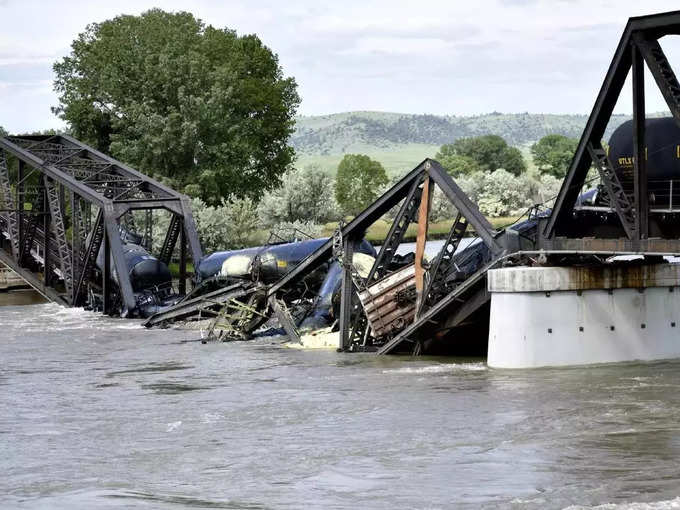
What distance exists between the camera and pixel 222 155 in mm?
87188

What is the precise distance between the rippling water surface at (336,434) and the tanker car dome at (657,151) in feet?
15.7

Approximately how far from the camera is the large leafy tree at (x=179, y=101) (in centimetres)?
8581

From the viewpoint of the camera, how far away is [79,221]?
63.3 m

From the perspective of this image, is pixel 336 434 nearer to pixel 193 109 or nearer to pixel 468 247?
pixel 468 247

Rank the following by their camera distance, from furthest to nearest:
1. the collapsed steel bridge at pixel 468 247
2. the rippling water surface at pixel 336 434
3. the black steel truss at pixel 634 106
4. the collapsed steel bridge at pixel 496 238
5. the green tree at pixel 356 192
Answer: the green tree at pixel 356 192 < the collapsed steel bridge at pixel 468 247 < the collapsed steel bridge at pixel 496 238 < the black steel truss at pixel 634 106 < the rippling water surface at pixel 336 434

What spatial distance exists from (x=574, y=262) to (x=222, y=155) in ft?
180

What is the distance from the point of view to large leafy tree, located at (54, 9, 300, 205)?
85.8 m

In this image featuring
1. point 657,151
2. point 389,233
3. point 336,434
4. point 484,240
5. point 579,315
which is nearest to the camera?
point 336,434

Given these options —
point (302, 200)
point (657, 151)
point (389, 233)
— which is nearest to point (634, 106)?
point (657, 151)

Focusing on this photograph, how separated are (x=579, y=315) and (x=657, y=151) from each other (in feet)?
14.6

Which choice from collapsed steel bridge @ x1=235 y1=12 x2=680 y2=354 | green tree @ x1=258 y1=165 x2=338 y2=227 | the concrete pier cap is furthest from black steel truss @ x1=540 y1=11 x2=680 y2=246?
green tree @ x1=258 y1=165 x2=338 y2=227

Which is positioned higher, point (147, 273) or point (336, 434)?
point (147, 273)

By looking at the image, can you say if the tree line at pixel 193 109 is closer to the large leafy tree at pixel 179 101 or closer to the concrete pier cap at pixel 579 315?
the large leafy tree at pixel 179 101

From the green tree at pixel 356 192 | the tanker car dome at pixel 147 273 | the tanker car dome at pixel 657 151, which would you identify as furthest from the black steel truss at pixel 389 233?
the green tree at pixel 356 192
